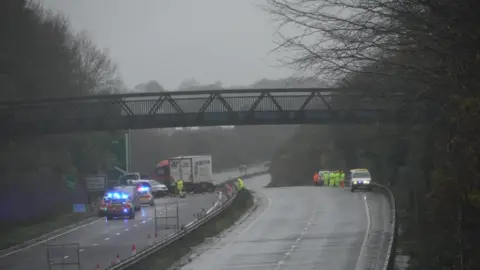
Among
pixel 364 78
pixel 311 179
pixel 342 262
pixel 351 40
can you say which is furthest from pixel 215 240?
pixel 311 179

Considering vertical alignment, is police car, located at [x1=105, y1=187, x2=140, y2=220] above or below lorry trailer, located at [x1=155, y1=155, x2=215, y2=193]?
below

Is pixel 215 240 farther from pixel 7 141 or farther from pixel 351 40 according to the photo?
pixel 351 40

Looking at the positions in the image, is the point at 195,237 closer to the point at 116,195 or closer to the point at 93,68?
the point at 116,195

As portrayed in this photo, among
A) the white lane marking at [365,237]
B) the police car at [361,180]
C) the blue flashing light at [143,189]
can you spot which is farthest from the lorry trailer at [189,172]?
the white lane marking at [365,237]

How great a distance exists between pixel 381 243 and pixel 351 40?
19.3 meters

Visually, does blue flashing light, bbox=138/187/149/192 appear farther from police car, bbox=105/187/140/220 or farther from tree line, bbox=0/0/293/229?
police car, bbox=105/187/140/220

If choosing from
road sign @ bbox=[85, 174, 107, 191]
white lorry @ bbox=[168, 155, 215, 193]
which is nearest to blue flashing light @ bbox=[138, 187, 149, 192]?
road sign @ bbox=[85, 174, 107, 191]

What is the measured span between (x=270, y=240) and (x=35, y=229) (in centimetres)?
1333

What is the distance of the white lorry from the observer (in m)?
76.9

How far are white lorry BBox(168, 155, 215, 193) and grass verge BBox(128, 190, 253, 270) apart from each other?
18.0 meters

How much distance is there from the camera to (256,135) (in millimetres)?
99500

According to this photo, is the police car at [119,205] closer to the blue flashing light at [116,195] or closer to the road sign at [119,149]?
the blue flashing light at [116,195]

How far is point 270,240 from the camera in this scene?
36.8 m

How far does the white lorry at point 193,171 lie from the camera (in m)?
76.9
